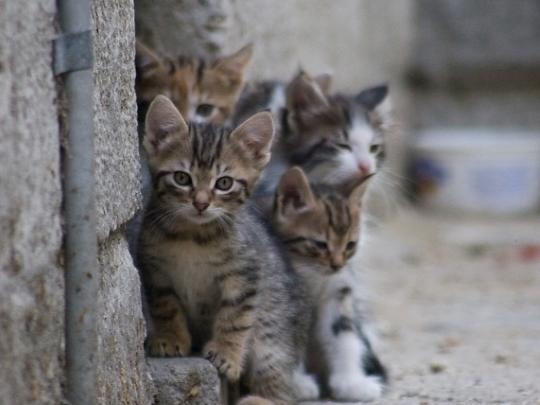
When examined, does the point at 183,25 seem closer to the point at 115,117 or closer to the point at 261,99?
the point at 261,99

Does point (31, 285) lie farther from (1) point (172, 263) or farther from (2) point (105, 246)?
(1) point (172, 263)

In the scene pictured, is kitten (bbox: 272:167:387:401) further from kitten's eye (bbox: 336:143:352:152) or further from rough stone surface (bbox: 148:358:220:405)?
rough stone surface (bbox: 148:358:220:405)

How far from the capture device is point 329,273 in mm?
3623

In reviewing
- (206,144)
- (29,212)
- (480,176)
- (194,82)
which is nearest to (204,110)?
(194,82)

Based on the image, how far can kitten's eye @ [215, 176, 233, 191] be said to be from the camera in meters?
3.04

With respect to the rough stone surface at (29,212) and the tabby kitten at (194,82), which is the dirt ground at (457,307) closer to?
the tabby kitten at (194,82)

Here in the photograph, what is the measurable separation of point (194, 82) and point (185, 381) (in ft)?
4.20

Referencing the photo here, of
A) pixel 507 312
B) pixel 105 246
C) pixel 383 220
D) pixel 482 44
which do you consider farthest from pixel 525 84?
pixel 105 246

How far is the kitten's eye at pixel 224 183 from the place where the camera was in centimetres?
304

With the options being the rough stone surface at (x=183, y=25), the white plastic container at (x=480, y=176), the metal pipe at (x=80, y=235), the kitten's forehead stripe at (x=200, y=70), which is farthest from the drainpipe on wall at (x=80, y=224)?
the white plastic container at (x=480, y=176)

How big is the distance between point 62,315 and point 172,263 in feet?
2.21

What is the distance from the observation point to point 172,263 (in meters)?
3.04

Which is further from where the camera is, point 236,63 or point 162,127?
point 236,63

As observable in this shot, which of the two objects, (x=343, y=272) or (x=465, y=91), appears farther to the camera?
(x=465, y=91)
